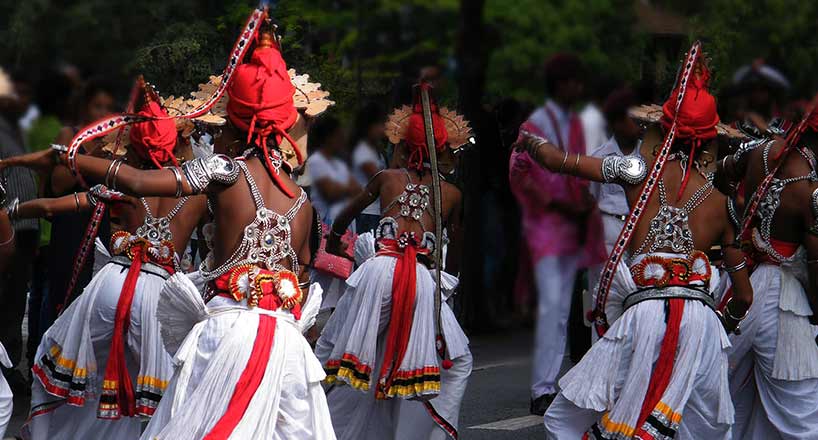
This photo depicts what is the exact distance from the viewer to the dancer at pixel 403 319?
22.8 ft

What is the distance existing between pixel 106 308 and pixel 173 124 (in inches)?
40.1

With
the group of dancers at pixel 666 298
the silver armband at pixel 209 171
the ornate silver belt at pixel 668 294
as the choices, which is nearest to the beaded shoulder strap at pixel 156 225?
the silver armband at pixel 209 171

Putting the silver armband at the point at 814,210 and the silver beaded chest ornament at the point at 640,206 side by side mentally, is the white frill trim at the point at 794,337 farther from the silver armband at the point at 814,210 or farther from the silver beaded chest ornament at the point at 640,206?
the silver beaded chest ornament at the point at 640,206

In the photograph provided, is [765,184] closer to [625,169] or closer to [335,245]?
[625,169]

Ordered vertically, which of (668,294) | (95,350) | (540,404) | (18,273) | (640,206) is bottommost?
(540,404)

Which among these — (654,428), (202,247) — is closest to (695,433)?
(654,428)

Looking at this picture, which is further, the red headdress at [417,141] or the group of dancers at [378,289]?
the red headdress at [417,141]

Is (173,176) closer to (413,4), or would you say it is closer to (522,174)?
(522,174)

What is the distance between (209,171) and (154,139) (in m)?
1.96

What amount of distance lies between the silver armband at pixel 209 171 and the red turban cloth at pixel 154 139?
5.85 ft

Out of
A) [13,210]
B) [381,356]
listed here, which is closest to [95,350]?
[13,210]

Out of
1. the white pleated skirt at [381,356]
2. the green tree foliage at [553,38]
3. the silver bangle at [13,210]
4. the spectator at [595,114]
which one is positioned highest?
the green tree foliage at [553,38]

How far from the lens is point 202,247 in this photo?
20.7ft

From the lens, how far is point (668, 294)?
5.65m
